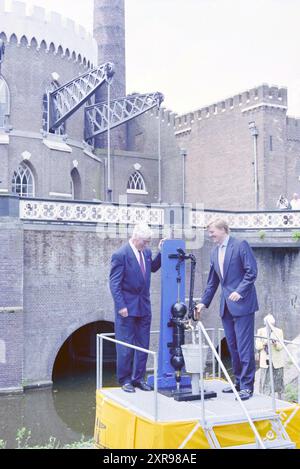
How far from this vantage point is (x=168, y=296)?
7.55m

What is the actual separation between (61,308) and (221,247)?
1097cm

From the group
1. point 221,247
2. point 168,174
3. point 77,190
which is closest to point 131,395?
point 221,247

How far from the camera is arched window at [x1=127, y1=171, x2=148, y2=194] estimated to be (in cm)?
3550

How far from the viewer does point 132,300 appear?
7.58 meters

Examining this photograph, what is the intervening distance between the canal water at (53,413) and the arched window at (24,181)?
9.85 metres

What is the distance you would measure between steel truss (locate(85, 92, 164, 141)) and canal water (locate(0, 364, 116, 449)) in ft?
53.5

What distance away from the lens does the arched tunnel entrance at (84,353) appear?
21297 millimetres

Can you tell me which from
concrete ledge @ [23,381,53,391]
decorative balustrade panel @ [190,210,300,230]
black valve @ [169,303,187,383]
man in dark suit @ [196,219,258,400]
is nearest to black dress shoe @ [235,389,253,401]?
man in dark suit @ [196,219,258,400]

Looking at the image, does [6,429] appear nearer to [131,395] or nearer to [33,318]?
[33,318]

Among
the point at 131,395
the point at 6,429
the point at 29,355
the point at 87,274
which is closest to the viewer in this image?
the point at 131,395

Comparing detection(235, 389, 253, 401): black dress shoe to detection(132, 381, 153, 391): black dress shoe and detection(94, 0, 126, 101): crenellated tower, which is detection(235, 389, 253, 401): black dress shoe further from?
detection(94, 0, 126, 101): crenellated tower

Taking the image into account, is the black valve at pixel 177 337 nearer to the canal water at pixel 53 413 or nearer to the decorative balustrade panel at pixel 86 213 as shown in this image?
A: the canal water at pixel 53 413

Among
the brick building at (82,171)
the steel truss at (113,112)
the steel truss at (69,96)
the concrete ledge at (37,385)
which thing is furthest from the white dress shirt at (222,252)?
the steel truss at (113,112)

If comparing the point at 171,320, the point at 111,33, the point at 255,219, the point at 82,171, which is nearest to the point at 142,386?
the point at 171,320
